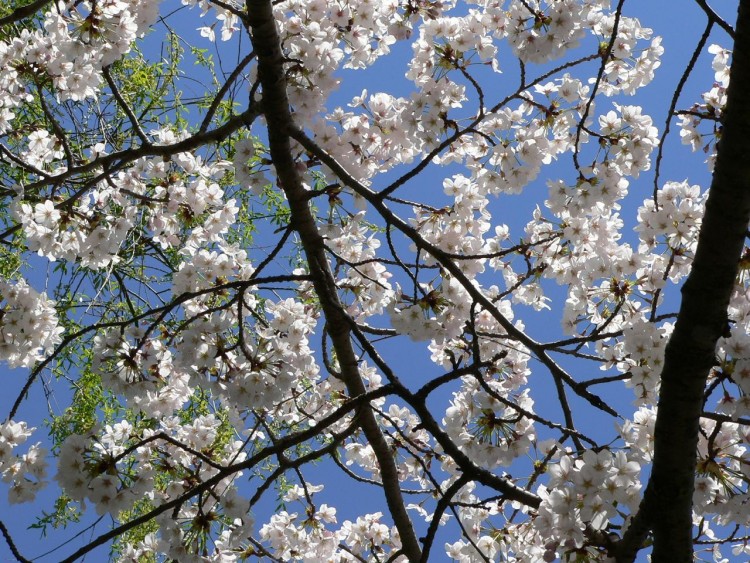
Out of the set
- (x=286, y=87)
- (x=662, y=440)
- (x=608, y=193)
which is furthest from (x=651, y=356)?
(x=286, y=87)

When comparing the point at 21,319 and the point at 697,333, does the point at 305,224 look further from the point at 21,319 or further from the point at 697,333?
the point at 697,333

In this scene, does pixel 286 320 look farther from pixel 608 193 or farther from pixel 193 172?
pixel 608 193

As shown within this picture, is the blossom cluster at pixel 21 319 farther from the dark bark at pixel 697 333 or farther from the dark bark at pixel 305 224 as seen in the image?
the dark bark at pixel 697 333

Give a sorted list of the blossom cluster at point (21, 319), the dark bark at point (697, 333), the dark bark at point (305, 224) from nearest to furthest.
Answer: the dark bark at point (697, 333) → the dark bark at point (305, 224) → the blossom cluster at point (21, 319)

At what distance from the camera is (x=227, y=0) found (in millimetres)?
3055

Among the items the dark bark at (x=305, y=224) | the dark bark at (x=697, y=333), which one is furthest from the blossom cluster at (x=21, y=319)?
the dark bark at (x=697, y=333)

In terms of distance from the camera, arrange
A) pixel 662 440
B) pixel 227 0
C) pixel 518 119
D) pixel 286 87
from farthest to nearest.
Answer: pixel 227 0
pixel 518 119
pixel 286 87
pixel 662 440

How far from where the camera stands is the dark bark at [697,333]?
1392mm

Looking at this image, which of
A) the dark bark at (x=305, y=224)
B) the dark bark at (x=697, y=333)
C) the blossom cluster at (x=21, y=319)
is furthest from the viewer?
the blossom cluster at (x=21, y=319)

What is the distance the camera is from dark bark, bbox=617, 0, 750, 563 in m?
1.39

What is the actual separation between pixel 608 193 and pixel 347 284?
1.03 m

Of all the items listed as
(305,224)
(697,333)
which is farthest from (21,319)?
(697,333)

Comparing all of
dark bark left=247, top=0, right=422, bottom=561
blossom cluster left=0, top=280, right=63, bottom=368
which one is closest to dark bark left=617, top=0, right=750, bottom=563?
dark bark left=247, top=0, right=422, bottom=561

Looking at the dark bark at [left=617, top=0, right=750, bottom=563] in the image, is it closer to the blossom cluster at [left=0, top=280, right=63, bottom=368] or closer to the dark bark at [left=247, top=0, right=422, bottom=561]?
the dark bark at [left=247, top=0, right=422, bottom=561]
